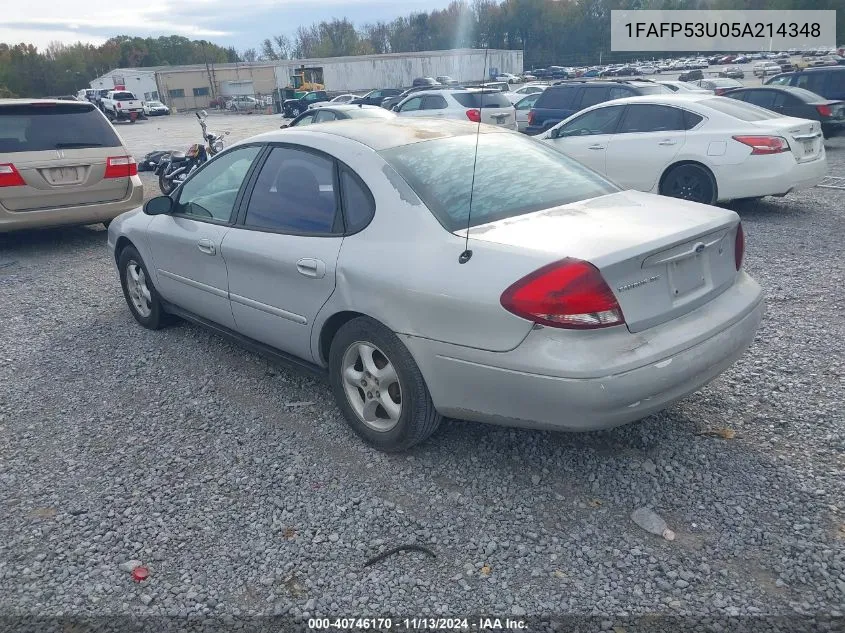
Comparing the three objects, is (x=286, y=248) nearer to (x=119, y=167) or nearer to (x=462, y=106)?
(x=119, y=167)

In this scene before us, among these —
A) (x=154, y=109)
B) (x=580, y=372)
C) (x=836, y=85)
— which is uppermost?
(x=154, y=109)

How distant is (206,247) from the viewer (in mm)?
4312

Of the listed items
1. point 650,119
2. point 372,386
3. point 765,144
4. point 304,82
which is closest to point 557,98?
point 650,119

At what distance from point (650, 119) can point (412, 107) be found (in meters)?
9.98

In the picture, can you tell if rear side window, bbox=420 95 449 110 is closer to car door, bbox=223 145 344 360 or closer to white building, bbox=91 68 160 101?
car door, bbox=223 145 344 360

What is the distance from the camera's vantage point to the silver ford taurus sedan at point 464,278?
9.02ft

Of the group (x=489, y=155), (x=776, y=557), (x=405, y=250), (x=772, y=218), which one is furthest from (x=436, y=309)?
(x=772, y=218)

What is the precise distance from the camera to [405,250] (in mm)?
3146

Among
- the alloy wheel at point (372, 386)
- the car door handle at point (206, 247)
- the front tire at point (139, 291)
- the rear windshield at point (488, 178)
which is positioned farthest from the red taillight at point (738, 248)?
the front tire at point (139, 291)

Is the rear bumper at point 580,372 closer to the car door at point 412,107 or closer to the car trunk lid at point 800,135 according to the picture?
the car trunk lid at point 800,135

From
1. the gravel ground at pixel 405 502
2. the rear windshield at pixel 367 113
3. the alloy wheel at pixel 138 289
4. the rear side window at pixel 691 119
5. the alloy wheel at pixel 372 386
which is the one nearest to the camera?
the gravel ground at pixel 405 502

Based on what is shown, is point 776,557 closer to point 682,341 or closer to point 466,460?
point 682,341

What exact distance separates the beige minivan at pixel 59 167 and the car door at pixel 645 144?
617 centimetres

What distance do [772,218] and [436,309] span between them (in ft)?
23.1
